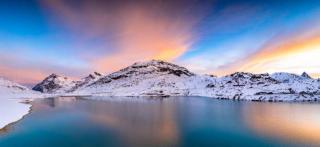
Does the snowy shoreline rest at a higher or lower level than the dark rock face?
lower

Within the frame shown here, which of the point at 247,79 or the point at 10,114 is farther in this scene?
the point at 247,79

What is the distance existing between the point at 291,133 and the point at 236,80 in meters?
148

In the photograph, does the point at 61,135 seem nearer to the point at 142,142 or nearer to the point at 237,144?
the point at 142,142

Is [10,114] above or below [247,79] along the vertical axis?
below

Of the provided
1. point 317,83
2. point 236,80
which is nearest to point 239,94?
point 317,83

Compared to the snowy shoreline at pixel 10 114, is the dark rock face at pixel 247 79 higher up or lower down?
higher up

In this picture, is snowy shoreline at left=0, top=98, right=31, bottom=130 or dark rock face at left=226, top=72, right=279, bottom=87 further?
dark rock face at left=226, top=72, right=279, bottom=87

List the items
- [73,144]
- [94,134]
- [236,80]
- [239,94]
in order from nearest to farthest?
1. [73,144]
2. [94,134]
3. [239,94]
4. [236,80]

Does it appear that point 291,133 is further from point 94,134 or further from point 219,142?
point 94,134

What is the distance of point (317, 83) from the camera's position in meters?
129

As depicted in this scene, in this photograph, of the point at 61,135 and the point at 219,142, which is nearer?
the point at 219,142

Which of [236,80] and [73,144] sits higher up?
[236,80]

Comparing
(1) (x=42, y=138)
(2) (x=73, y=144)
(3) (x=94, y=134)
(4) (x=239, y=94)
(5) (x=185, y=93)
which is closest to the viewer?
(2) (x=73, y=144)

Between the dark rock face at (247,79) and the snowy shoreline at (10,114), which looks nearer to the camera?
the snowy shoreline at (10,114)
